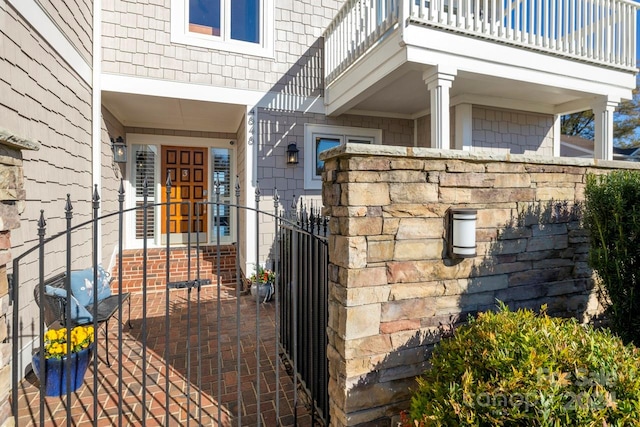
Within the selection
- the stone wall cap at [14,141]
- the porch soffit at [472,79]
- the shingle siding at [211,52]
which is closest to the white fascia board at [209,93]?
the shingle siding at [211,52]

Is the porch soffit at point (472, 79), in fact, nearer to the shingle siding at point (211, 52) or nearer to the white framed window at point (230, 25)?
the shingle siding at point (211, 52)

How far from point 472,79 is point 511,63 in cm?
52

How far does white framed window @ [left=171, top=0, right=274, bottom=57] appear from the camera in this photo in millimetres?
5203

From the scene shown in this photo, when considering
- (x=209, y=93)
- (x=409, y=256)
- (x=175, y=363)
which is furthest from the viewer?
(x=209, y=93)

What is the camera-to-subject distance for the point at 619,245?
83.7 inches

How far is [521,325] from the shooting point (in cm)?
171

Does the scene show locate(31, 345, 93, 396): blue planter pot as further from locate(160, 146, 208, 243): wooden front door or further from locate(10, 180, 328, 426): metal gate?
locate(160, 146, 208, 243): wooden front door

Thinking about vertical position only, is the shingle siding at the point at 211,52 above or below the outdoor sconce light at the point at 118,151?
above

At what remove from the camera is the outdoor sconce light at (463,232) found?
1.94 m

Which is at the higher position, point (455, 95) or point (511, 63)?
point (511, 63)

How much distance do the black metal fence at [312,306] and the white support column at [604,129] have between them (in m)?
5.41

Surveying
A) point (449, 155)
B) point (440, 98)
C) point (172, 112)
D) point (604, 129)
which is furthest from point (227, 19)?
point (604, 129)

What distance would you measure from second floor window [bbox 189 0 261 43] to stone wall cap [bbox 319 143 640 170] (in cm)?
458

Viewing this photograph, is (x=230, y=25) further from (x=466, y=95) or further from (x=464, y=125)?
(x=464, y=125)
